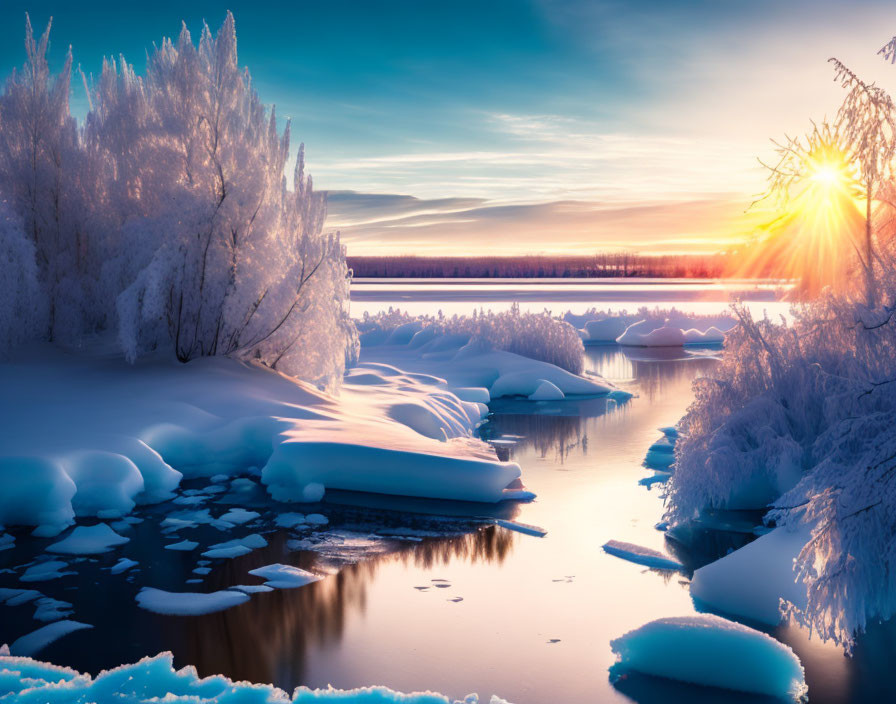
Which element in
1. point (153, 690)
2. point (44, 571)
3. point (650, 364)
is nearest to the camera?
point (153, 690)

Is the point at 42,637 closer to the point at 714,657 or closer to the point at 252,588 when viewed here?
the point at 252,588

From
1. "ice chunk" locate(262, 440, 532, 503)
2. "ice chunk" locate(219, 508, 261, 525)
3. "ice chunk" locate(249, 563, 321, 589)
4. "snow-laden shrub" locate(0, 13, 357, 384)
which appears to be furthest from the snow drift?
"ice chunk" locate(249, 563, 321, 589)

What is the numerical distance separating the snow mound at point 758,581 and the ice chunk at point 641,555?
776 millimetres

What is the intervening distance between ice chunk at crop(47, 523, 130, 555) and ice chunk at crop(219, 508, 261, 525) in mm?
981

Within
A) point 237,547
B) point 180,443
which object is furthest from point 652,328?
point 237,547

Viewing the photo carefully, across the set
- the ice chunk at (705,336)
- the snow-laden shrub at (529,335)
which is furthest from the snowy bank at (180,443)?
the ice chunk at (705,336)

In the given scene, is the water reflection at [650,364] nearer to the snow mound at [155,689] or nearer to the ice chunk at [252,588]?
the ice chunk at [252,588]

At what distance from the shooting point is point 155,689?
4.43 metres

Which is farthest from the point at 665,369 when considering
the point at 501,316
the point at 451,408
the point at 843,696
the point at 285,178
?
the point at 843,696

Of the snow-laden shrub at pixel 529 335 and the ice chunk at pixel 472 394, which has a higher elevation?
the snow-laden shrub at pixel 529 335

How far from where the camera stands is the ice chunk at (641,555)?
22.8 feet

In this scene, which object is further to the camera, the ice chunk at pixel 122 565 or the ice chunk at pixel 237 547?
the ice chunk at pixel 237 547

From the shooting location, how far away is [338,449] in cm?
874

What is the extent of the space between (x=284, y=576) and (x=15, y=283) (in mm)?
6668
